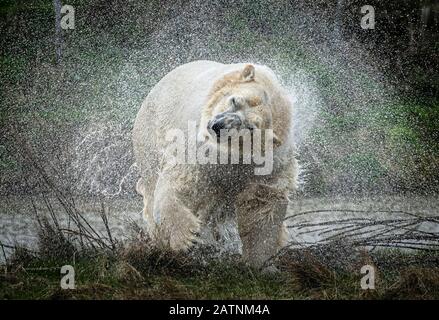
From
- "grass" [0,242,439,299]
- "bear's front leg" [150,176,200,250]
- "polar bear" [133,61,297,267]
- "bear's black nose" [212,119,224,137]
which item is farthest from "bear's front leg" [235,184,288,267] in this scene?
"bear's black nose" [212,119,224,137]

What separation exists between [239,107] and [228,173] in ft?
2.08

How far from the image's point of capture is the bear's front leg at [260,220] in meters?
6.66

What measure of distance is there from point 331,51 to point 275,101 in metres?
8.37

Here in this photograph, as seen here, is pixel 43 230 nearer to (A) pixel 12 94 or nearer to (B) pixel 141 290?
(B) pixel 141 290

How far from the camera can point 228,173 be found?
6461 mm

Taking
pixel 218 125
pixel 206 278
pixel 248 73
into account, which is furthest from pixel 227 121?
pixel 206 278

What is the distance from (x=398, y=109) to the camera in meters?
14.0

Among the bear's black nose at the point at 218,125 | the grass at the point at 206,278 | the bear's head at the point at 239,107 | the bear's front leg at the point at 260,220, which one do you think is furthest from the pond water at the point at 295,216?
the bear's black nose at the point at 218,125

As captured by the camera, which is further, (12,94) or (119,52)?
(119,52)

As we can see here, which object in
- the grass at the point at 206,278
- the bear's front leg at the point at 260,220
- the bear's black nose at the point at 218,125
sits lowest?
the grass at the point at 206,278

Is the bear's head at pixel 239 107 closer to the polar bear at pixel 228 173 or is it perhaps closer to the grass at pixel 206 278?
the polar bear at pixel 228 173

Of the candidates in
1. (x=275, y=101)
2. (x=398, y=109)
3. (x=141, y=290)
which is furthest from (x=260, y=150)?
(x=398, y=109)

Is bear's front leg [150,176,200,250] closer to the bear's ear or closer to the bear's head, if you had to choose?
the bear's head

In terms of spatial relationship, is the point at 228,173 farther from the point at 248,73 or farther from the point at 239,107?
the point at 248,73
